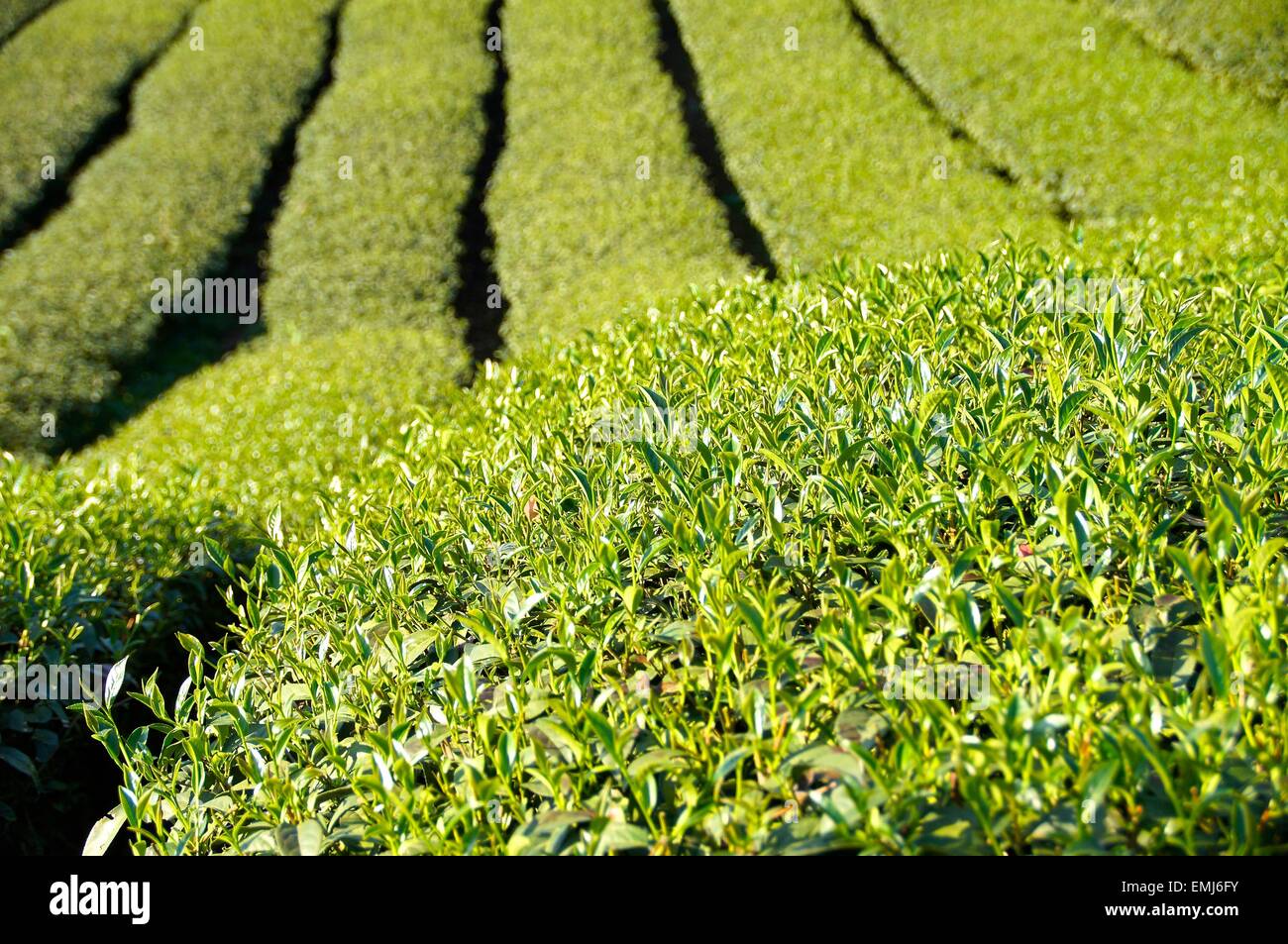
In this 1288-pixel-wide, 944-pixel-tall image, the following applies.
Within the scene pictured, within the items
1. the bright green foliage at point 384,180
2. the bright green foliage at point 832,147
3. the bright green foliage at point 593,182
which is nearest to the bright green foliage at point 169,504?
the bright green foliage at point 593,182

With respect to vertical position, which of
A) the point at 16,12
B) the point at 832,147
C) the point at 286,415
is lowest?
the point at 286,415

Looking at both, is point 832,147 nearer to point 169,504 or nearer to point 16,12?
point 169,504

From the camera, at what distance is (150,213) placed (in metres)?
14.4

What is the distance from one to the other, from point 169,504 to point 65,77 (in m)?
16.7

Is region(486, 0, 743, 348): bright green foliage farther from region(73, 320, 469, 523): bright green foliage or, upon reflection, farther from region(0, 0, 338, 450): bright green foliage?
region(0, 0, 338, 450): bright green foliage

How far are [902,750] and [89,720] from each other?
191 centimetres

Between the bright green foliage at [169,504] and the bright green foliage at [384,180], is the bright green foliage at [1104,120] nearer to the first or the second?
the bright green foliage at [169,504]

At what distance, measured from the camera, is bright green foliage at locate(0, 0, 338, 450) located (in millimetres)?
11281

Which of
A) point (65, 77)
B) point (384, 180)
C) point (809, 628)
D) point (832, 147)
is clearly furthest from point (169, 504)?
point (65, 77)

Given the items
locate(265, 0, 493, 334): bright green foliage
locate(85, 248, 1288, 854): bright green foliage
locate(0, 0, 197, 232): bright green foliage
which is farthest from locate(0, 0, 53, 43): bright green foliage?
locate(85, 248, 1288, 854): bright green foliage

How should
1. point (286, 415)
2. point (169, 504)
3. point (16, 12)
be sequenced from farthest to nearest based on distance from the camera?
point (16, 12)
point (286, 415)
point (169, 504)

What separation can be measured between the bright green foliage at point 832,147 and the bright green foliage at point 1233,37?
12.6 feet

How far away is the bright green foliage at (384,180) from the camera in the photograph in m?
12.8

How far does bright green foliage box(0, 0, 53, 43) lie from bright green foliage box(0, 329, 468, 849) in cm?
1580
